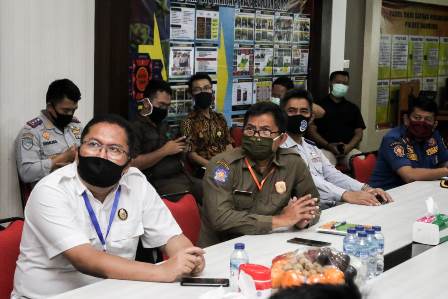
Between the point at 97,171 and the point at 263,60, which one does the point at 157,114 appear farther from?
the point at 97,171

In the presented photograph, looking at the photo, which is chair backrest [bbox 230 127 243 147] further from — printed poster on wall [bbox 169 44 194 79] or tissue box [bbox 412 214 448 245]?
tissue box [bbox 412 214 448 245]

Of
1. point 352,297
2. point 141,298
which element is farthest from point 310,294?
point 141,298

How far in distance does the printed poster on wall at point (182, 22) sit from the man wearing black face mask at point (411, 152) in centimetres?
192

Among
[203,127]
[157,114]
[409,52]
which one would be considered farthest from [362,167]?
[409,52]

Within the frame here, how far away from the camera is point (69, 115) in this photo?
15.5 feet

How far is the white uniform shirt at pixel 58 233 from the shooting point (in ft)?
8.73

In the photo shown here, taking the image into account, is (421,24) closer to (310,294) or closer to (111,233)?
(111,233)

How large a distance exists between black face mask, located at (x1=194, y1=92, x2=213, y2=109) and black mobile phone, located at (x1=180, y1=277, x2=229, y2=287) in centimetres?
317

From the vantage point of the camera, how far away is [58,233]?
2641mm

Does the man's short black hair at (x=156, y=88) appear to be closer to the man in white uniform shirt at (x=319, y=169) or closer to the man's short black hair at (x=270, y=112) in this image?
the man in white uniform shirt at (x=319, y=169)

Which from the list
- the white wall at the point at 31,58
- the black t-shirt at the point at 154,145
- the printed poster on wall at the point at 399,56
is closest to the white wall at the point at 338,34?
the printed poster on wall at the point at 399,56

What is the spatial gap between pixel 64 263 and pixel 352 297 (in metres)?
1.94

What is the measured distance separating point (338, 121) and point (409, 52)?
3338 mm

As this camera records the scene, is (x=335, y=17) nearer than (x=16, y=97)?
No
